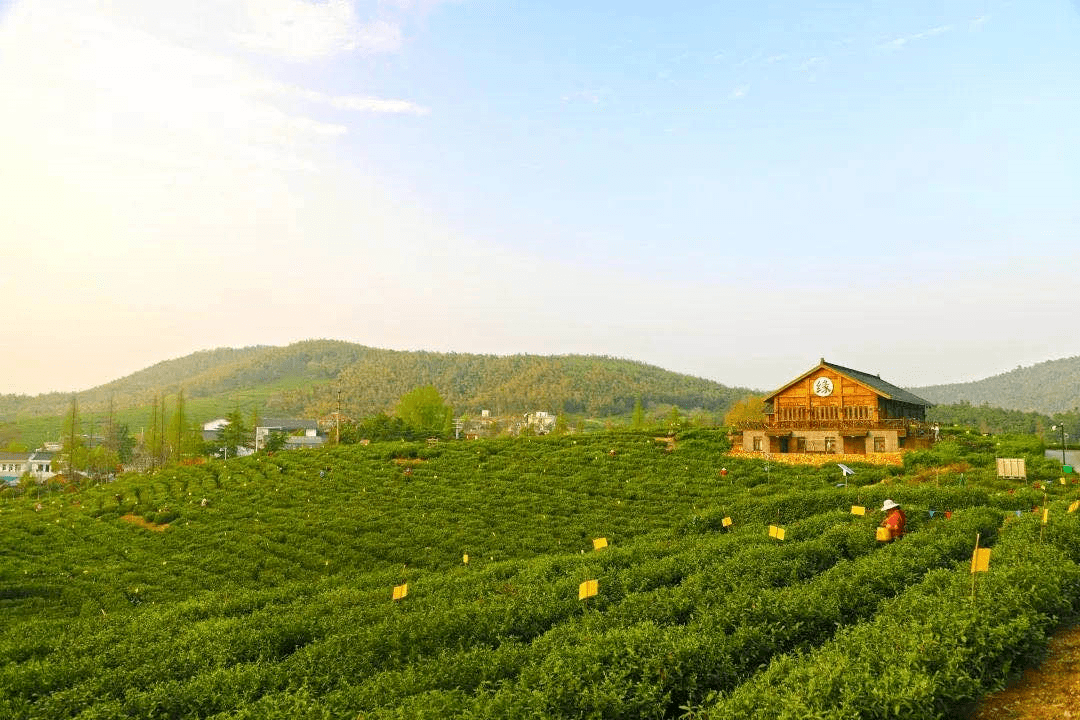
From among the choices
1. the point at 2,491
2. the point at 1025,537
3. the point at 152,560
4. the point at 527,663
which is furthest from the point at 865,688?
the point at 2,491

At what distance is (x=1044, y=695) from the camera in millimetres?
9422

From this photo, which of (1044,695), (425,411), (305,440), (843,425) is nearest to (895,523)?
(1044,695)

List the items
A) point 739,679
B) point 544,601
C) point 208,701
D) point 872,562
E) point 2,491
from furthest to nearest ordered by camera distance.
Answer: point 2,491 → point 872,562 → point 544,601 → point 208,701 → point 739,679

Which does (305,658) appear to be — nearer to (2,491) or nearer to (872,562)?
(872,562)

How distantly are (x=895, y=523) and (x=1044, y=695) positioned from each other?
11.4m

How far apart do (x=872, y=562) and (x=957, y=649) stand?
6.99 meters

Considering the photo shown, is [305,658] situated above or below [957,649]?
below

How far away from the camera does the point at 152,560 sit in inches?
1062

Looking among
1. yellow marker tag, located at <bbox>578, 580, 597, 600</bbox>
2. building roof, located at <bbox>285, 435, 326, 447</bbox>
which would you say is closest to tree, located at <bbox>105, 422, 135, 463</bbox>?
building roof, located at <bbox>285, 435, 326, 447</bbox>

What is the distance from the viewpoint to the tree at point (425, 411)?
9075 centimetres

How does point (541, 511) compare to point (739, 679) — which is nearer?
point (739, 679)

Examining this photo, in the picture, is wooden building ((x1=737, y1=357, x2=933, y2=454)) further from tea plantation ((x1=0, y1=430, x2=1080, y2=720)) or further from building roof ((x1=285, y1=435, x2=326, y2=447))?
building roof ((x1=285, y1=435, x2=326, y2=447))

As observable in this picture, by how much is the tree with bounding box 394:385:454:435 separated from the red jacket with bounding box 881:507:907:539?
70.4 meters

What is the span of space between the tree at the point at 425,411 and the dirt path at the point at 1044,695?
79.6 meters
